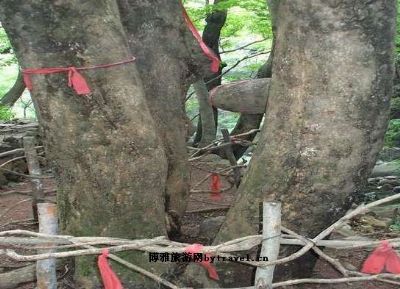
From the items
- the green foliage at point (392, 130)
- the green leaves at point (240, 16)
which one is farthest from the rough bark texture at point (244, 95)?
the green foliage at point (392, 130)

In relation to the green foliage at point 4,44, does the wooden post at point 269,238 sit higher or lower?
lower

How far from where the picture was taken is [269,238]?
7.14 ft

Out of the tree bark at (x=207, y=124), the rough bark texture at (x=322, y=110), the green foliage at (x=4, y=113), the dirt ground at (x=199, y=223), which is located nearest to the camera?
the rough bark texture at (x=322, y=110)

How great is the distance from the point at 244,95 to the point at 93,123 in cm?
255

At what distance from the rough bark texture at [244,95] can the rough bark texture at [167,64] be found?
1.43 metres

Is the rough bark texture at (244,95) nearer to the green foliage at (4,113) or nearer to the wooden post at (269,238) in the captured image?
the wooden post at (269,238)

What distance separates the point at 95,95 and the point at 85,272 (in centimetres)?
102

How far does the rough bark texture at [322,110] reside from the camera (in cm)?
247

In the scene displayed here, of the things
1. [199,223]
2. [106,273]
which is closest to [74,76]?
[106,273]

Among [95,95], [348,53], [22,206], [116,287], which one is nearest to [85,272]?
[116,287]

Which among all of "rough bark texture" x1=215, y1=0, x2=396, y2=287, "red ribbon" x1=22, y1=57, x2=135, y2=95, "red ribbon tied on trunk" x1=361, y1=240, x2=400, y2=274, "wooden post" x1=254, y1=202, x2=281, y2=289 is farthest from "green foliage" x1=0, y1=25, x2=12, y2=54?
"red ribbon tied on trunk" x1=361, y1=240, x2=400, y2=274

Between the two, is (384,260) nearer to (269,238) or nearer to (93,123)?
(269,238)

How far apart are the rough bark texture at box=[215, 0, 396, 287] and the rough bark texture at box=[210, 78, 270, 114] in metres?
2.19

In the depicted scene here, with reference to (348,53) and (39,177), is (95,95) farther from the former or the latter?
(39,177)
